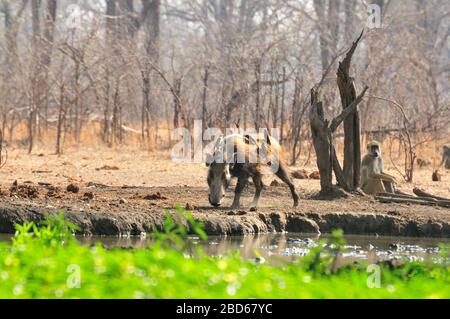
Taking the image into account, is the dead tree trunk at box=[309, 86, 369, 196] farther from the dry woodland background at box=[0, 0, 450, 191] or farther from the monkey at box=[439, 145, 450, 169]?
the monkey at box=[439, 145, 450, 169]

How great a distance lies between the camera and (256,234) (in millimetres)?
11844

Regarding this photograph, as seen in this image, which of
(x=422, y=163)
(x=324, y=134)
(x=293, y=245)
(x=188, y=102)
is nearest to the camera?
(x=293, y=245)

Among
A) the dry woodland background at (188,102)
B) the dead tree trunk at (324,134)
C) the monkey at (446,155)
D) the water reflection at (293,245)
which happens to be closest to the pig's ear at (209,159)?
the water reflection at (293,245)

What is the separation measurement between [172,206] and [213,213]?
2.29ft

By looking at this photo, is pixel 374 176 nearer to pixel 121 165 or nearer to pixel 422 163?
pixel 121 165

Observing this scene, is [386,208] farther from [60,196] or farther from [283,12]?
[283,12]

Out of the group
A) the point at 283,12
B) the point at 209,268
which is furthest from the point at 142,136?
the point at 209,268

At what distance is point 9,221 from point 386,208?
16.7 ft

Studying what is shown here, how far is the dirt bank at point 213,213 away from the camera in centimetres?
1127

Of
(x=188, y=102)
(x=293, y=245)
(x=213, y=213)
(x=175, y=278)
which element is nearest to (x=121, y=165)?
(x=188, y=102)

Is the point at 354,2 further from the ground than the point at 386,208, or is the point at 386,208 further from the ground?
the point at 354,2

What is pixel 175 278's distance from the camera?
5.78 m

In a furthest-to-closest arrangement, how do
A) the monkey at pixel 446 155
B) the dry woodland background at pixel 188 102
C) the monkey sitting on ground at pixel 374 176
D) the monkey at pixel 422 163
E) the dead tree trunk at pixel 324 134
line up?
the monkey at pixel 422 163, the monkey at pixel 446 155, the dry woodland background at pixel 188 102, the monkey sitting on ground at pixel 374 176, the dead tree trunk at pixel 324 134

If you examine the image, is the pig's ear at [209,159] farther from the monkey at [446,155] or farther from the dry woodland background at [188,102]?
the monkey at [446,155]
